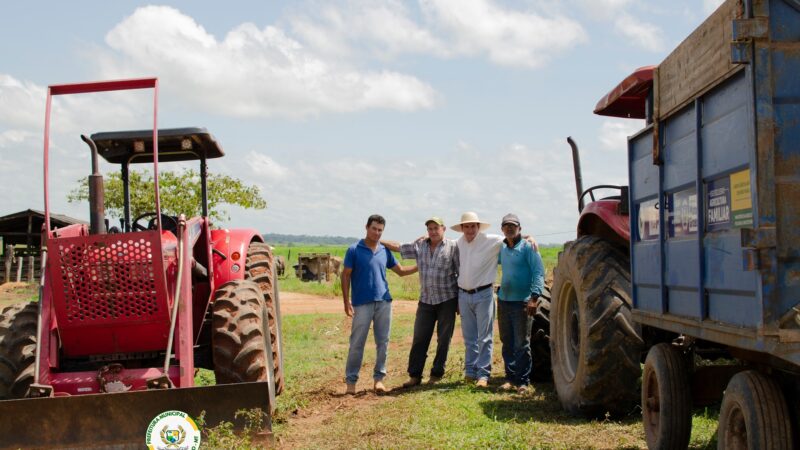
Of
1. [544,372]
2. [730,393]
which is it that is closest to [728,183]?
[730,393]

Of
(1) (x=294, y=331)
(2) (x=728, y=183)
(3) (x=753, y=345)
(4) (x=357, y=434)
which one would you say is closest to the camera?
(3) (x=753, y=345)

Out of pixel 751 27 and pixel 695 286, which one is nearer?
pixel 751 27

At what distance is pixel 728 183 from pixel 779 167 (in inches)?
17.4

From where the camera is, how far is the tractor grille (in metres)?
6.64

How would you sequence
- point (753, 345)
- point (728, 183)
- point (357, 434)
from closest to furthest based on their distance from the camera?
point (753, 345) → point (728, 183) → point (357, 434)

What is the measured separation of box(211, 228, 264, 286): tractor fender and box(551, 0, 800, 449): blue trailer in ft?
10.5

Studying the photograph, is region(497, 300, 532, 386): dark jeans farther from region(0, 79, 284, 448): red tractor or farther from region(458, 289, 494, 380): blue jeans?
region(0, 79, 284, 448): red tractor

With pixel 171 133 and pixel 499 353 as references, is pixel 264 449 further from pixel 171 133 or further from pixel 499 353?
pixel 499 353

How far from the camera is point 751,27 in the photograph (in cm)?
401

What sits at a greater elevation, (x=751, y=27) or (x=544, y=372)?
(x=751, y=27)

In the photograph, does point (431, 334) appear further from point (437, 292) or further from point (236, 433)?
point (236, 433)

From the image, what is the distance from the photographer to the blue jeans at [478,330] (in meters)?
9.76

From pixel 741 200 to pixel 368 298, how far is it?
6.08 metres

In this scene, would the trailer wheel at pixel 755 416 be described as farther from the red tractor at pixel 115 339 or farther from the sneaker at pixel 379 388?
the sneaker at pixel 379 388
